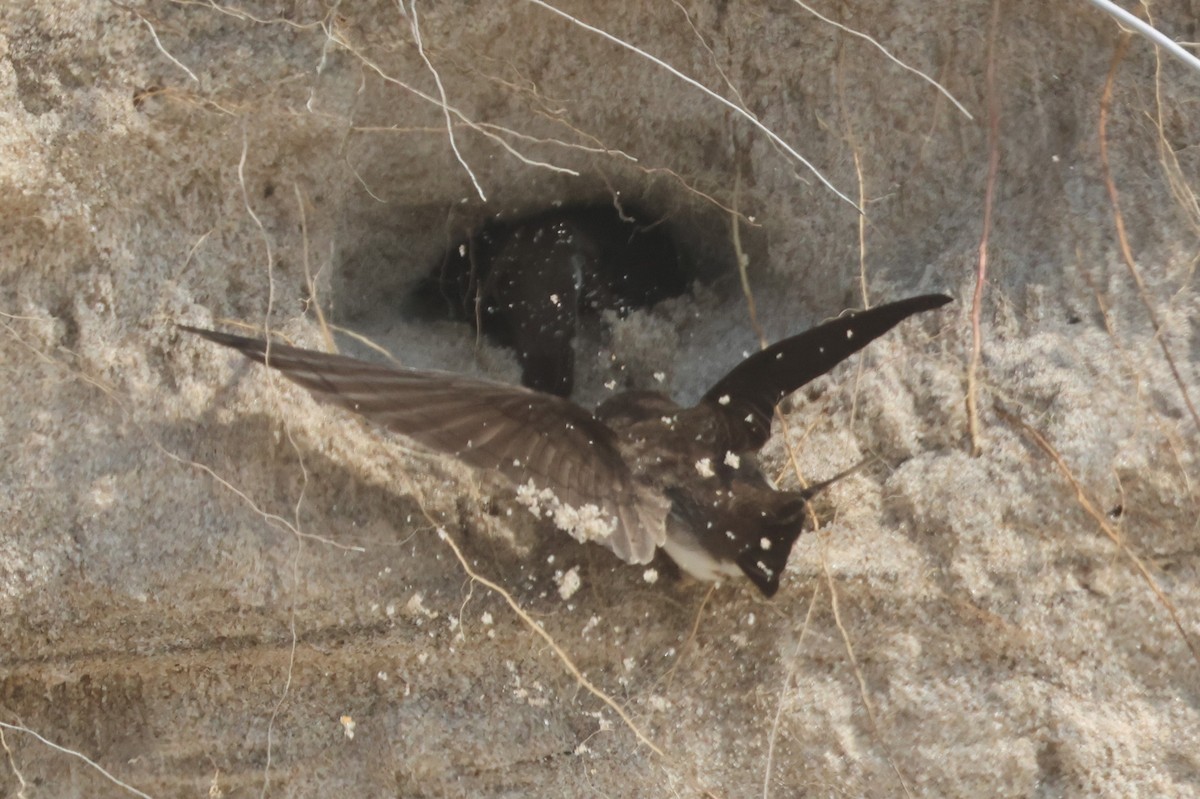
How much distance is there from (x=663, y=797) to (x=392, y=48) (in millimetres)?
818

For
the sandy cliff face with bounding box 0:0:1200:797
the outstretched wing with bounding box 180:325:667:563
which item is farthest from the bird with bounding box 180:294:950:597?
the sandy cliff face with bounding box 0:0:1200:797

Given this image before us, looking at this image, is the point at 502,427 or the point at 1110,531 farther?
the point at 1110,531

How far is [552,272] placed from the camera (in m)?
1.54

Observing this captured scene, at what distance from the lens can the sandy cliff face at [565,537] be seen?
1.26 metres

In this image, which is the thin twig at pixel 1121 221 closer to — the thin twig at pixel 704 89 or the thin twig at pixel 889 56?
the thin twig at pixel 889 56

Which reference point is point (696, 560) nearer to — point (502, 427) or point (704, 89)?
point (502, 427)

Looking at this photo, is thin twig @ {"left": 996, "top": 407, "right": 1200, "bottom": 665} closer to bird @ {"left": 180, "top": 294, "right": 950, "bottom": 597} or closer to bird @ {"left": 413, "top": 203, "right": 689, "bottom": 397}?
bird @ {"left": 180, "top": 294, "right": 950, "bottom": 597}

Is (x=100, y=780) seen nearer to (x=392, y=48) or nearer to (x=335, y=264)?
(x=335, y=264)

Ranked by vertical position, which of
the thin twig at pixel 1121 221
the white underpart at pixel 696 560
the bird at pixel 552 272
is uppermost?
the thin twig at pixel 1121 221

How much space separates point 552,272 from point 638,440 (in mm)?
365

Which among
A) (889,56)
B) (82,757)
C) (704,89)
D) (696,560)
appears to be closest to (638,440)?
(696,560)

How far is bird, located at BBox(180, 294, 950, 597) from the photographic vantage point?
1110mm

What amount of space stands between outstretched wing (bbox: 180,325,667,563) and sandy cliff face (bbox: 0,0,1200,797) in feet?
0.42

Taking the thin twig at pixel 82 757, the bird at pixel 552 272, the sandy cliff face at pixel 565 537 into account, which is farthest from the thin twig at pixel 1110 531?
the thin twig at pixel 82 757
